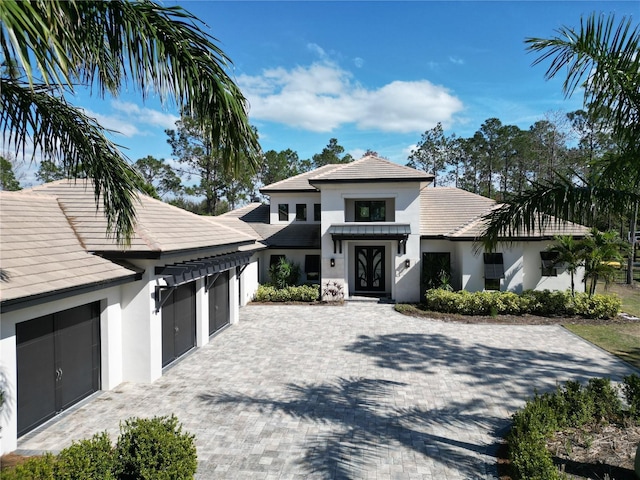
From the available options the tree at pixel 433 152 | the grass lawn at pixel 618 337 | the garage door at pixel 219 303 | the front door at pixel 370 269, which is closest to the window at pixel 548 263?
the grass lawn at pixel 618 337

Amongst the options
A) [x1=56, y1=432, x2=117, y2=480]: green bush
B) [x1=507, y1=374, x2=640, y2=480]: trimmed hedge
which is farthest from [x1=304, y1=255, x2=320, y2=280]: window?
[x1=56, y1=432, x2=117, y2=480]: green bush

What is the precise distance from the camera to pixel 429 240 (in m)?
21.0

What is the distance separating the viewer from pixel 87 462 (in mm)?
4727

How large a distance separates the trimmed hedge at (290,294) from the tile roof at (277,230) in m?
2.74

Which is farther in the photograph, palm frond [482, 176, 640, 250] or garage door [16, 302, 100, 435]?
garage door [16, 302, 100, 435]

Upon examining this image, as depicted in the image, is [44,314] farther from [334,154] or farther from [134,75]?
[334,154]

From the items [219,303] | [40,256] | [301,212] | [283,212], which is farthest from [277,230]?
[40,256]

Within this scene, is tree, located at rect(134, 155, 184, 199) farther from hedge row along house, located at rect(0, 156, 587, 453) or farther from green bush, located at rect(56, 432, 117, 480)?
green bush, located at rect(56, 432, 117, 480)

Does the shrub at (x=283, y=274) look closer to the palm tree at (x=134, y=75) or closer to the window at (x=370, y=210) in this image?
the window at (x=370, y=210)

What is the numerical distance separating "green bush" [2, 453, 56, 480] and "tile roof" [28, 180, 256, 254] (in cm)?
563

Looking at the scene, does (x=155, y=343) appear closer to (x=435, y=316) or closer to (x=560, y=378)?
(x=560, y=378)

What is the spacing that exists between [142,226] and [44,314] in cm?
380

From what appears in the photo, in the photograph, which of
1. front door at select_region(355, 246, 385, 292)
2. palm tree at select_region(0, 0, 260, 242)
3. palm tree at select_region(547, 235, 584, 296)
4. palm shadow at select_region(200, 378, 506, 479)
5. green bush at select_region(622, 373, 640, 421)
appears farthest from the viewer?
front door at select_region(355, 246, 385, 292)

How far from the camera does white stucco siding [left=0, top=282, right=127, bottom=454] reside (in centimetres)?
650
